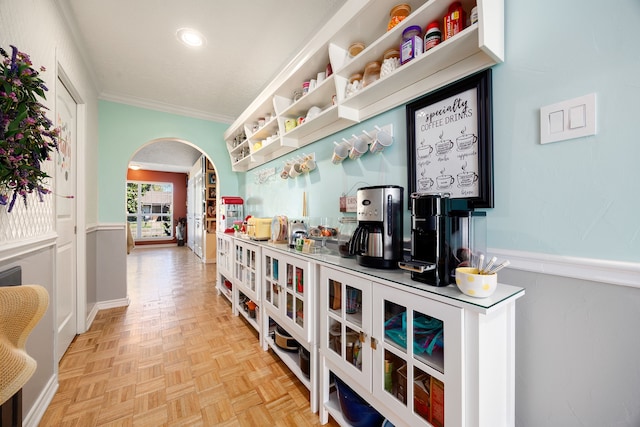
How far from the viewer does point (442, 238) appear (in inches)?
37.1

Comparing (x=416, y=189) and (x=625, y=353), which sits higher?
(x=416, y=189)

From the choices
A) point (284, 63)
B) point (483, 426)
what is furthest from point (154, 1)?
point (483, 426)

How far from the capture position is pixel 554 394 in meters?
0.92

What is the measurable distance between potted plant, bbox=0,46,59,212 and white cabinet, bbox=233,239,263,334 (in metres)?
1.39

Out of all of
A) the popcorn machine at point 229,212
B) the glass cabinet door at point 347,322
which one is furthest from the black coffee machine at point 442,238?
the popcorn machine at point 229,212

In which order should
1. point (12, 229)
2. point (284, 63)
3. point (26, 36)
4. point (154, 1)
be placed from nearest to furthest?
point (12, 229) → point (26, 36) → point (154, 1) → point (284, 63)

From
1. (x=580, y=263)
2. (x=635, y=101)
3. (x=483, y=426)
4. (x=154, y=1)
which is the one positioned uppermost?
(x=154, y=1)

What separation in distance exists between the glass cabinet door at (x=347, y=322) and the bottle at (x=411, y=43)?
1.07 meters

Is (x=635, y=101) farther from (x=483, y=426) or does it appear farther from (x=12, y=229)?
(x=12, y=229)

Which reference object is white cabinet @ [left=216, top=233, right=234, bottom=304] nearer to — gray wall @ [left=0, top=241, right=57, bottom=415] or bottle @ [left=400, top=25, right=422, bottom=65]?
gray wall @ [left=0, top=241, right=57, bottom=415]

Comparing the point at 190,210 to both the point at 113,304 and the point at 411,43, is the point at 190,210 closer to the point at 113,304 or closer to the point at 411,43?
the point at 113,304

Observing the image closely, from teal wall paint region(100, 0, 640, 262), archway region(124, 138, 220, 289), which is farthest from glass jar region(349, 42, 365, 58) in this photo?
archway region(124, 138, 220, 289)

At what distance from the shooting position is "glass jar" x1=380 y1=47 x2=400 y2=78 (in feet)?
4.39

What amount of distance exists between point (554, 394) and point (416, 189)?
946 millimetres
